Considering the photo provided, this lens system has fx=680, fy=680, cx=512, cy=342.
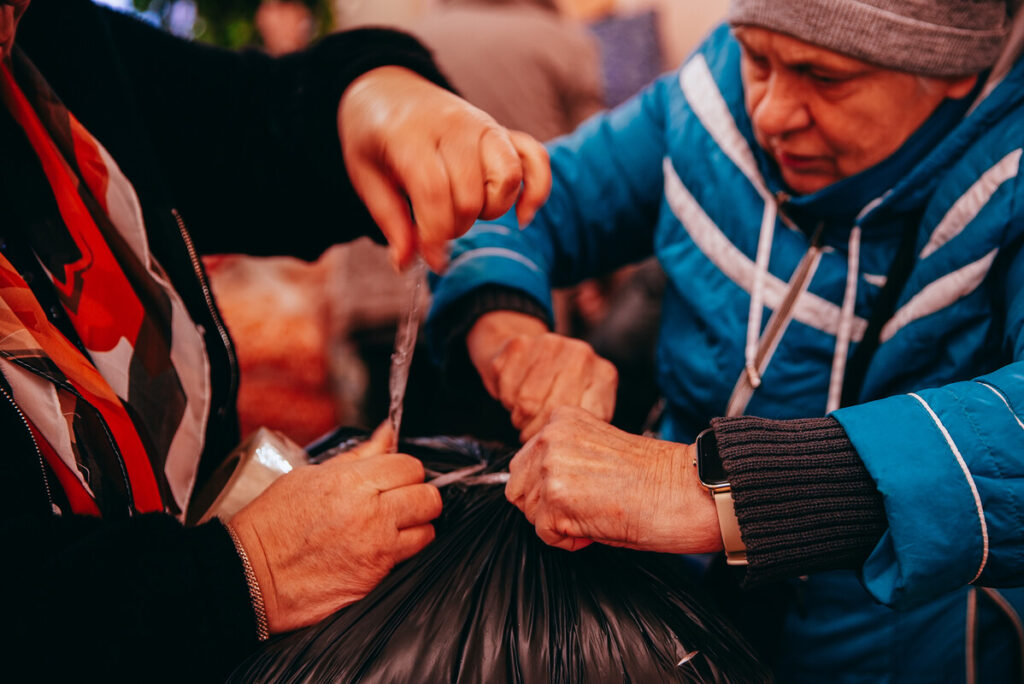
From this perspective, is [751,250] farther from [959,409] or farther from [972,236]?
[959,409]

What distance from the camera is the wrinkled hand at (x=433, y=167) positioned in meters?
0.63

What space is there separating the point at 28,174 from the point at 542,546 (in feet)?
2.01

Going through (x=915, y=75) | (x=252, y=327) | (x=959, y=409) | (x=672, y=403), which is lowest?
(x=252, y=327)

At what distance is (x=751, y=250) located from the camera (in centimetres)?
94

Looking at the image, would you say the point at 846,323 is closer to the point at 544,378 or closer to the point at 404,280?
the point at 544,378

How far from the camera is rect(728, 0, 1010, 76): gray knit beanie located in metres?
0.73

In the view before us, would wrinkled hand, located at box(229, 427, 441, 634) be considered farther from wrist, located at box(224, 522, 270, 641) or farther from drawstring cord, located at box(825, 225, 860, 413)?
drawstring cord, located at box(825, 225, 860, 413)

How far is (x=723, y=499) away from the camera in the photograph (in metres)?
0.60

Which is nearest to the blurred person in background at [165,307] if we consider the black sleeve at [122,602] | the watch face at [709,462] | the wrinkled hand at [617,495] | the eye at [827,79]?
the black sleeve at [122,602]

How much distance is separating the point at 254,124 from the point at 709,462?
0.70 meters

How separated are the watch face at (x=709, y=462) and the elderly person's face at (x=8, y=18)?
690 millimetres

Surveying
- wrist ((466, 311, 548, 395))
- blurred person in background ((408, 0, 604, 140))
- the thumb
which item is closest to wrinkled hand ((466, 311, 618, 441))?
wrist ((466, 311, 548, 395))

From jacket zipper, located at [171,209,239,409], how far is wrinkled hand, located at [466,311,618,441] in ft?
1.07

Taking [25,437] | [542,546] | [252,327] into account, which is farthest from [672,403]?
[252,327]
